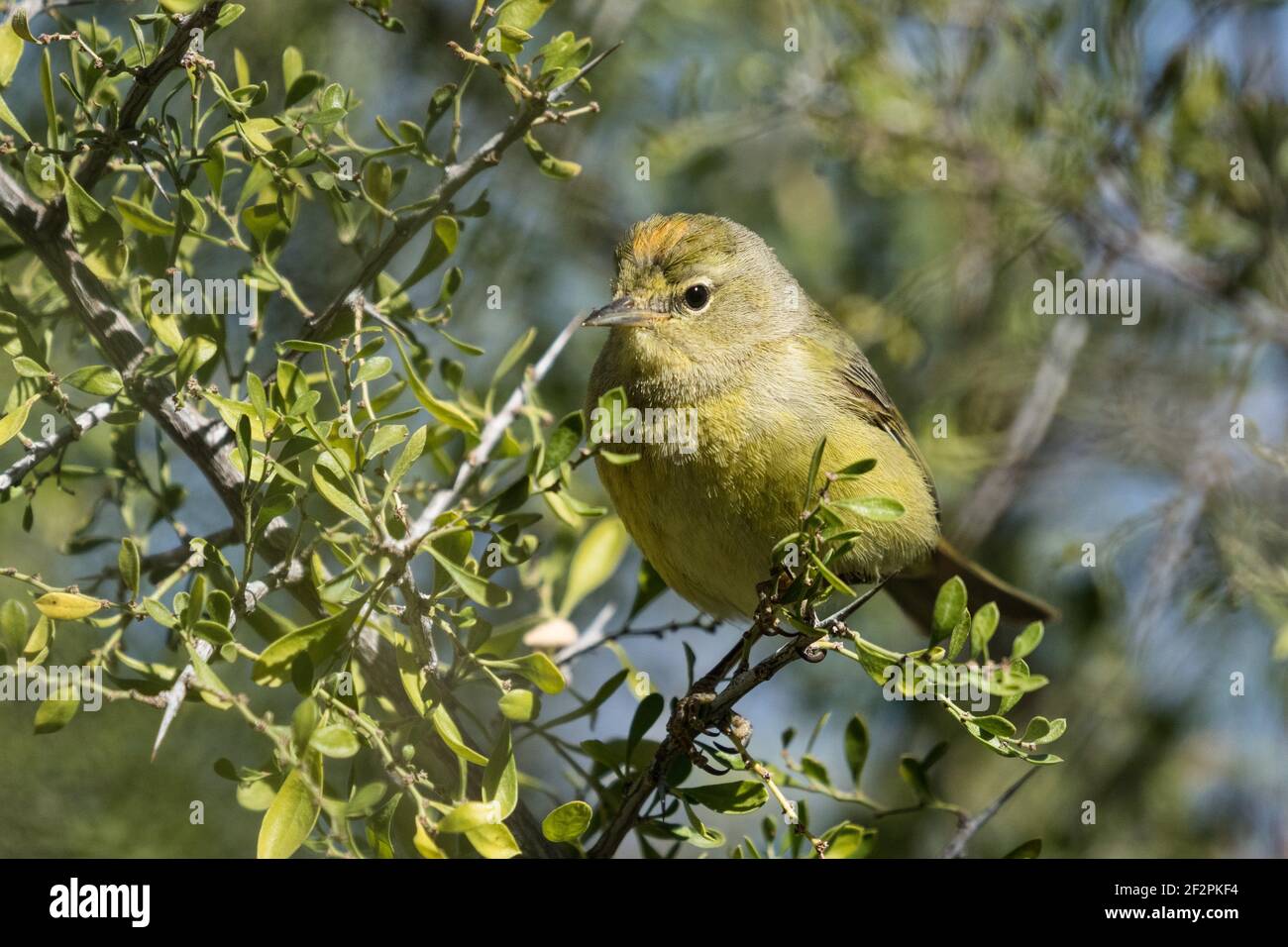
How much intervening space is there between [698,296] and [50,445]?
218cm

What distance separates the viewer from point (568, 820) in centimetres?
242

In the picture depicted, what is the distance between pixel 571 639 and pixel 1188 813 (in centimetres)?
339

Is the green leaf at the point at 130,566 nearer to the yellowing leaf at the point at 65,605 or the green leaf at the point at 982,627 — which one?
the yellowing leaf at the point at 65,605

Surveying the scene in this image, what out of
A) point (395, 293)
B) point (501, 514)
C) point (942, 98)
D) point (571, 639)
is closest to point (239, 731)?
point (571, 639)

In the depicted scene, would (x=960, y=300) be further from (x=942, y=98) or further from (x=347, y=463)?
(x=347, y=463)

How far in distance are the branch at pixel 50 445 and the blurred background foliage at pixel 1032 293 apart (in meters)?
1.96

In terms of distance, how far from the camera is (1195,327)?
17.3 feet

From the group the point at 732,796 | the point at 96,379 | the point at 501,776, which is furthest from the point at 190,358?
the point at 732,796

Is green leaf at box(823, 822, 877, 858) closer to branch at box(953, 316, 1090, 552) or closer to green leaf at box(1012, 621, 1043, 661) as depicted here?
green leaf at box(1012, 621, 1043, 661)

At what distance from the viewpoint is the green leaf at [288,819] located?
201 centimetres

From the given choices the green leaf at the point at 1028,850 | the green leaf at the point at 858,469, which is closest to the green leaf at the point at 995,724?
the green leaf at the point at 858,469

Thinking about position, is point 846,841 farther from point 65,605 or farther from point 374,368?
point 65,605

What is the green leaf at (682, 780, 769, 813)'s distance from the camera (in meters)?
2.72

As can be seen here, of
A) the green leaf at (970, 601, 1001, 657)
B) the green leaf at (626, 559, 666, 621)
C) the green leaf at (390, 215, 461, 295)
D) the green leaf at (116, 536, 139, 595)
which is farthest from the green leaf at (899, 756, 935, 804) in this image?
the green leaf at (116, 536, 139, 595)
